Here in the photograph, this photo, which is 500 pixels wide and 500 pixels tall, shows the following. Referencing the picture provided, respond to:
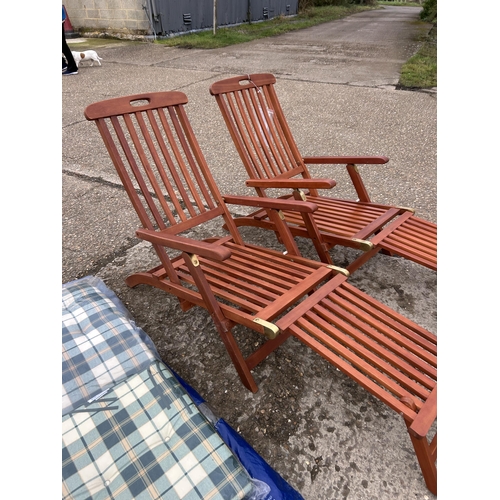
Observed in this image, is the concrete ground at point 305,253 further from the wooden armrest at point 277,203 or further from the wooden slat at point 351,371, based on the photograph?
the wooden armrest at point 277,203

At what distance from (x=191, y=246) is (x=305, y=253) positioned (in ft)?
4.32

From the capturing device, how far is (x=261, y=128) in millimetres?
2850

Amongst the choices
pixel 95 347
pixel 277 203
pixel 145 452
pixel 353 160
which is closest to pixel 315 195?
pixel 353 160

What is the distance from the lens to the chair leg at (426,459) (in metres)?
1.36

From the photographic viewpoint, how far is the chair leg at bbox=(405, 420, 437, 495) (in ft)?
4.46

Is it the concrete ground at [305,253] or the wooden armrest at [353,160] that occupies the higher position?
the wooden armrest at [353,160]

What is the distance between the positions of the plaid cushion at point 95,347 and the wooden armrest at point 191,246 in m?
0.44

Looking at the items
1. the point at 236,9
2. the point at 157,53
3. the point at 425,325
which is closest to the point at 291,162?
the point at 425,325

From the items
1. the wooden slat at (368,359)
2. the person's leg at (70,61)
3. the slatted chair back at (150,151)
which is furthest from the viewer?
the person's leg at (70,61)

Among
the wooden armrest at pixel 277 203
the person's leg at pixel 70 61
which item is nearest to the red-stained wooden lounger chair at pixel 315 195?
the wooden armrest at pixel 277 203

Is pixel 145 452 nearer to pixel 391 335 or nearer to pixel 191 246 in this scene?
pixel 191 246

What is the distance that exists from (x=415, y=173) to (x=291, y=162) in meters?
1.52

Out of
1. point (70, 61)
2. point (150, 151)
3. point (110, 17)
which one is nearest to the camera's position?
point (150, 151)

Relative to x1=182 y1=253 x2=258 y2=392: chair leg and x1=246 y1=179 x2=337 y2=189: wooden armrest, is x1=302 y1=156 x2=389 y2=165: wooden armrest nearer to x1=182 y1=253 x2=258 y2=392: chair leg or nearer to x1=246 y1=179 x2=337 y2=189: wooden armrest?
x1=246 y1=179 x2=337 y2=189: wooden armrest
